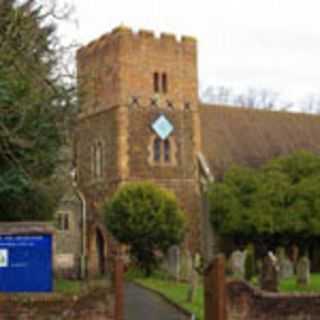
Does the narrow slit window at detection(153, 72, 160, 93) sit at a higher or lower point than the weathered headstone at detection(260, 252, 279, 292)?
higher

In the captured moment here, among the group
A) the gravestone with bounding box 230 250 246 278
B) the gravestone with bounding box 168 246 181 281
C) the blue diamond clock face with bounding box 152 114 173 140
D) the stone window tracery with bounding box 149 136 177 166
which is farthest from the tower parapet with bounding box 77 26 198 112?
the gravestone with bounding box 230 250 246 278

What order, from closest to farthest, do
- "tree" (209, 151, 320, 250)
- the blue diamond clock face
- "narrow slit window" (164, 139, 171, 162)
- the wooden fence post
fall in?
the wooden fence post
"tree" (209, 151, 320, 250)
the blue diamond clock face
"narrow slit window" (164, 139, 171, 162)

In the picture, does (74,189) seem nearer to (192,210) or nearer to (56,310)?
(192,210)

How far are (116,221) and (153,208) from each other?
1765 millimetres

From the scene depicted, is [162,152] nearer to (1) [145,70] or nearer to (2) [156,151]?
(2) [156,151]

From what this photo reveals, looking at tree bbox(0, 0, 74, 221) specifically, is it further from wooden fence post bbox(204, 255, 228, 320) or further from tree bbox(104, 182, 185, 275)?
wooden fence post bbox(204, 255, 228, 320)

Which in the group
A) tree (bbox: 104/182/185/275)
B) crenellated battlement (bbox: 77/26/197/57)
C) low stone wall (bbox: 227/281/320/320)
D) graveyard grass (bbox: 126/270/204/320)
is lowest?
graveyard grass (bbox: 126/270/204/320)

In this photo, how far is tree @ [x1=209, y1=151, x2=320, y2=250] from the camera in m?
40.8

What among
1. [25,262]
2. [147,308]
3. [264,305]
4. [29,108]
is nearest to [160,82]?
[29,108]

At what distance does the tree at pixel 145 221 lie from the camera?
39000 mm

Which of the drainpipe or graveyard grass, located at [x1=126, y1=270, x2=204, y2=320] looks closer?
graveyard grass, located at [x1=126, y1=270, x2=204, y2=320]

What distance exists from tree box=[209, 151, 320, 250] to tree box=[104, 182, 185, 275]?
8.97 feet

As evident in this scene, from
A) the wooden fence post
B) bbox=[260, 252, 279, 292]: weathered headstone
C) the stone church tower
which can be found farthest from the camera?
the stone church tower

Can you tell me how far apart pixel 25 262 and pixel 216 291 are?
23.3 feet
